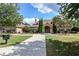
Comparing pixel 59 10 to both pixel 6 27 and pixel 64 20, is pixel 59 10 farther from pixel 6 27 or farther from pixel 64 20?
pixel 6 27

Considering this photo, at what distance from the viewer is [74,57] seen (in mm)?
5281

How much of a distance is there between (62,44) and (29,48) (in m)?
0.45

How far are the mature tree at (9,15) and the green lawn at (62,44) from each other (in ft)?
1.57

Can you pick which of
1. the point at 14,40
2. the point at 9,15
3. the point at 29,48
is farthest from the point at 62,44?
the point at 9,15

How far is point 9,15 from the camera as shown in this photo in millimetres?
5336

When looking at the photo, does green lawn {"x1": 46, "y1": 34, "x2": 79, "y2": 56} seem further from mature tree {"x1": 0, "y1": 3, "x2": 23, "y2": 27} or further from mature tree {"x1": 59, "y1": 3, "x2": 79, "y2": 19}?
mature tree {"x1": 0, "y1": 3, "x2": 23, "y2": 27}

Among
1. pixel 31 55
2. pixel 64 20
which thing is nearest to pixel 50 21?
pixel 64 20

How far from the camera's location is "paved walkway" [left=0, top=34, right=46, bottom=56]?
5328 millimetres

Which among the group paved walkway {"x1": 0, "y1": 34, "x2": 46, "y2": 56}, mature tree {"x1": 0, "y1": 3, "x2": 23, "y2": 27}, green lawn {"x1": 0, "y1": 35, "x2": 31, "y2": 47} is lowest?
paved walkway {"x1": 0, "y1": 34, "x2": 46, "y2": 56}

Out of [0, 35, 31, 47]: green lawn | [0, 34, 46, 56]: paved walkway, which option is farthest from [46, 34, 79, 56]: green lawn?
[0, 35, 31, 47]: green lawn

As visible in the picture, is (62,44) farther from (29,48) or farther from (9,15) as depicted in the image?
(9,15)

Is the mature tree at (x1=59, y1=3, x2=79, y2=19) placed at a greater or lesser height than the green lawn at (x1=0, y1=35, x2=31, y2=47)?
greater

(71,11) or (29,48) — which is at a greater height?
(71,11)

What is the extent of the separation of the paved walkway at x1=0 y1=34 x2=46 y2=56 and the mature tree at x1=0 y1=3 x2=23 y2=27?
0.31 metres
